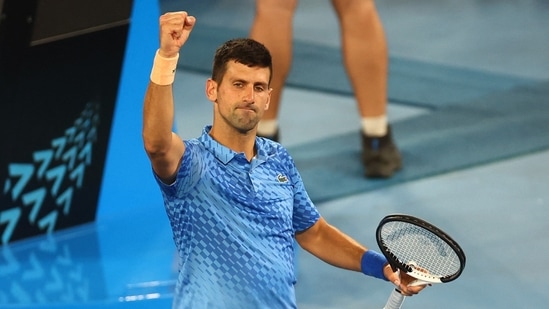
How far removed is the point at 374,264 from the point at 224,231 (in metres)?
0.42

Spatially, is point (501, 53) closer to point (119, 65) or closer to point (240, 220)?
point (119, 65)

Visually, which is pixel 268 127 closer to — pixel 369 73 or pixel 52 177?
pixel 369 73

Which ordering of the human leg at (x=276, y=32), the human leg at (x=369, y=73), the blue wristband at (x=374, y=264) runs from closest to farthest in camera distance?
the blue wristband at (x=374, y=264) < the human leg at (x=276, y=32) < the human leg at (x=369, y=73)

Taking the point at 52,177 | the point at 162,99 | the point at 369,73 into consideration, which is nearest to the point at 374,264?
the point at 162,99

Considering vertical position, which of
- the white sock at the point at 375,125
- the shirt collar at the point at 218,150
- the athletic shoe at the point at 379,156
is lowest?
the athletic shoe at the point at 379,156

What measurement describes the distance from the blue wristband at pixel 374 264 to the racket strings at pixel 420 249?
0.07m

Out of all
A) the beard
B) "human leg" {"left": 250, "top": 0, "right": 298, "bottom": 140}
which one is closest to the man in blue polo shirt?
the beard

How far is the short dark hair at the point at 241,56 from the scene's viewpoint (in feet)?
8.90

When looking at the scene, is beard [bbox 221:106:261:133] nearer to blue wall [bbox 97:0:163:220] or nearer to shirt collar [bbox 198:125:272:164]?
shirt collar [bbox 198:125:272:164]

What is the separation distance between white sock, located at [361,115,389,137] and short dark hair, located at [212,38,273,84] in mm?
2913

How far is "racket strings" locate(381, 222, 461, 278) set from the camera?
2.78 metres

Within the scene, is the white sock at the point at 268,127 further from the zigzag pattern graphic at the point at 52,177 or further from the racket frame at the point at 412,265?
the racket frame at the point at 412,265

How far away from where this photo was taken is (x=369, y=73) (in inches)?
219

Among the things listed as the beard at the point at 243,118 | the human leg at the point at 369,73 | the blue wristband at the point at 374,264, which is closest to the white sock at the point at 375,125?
the human leg at the point at 369,73
